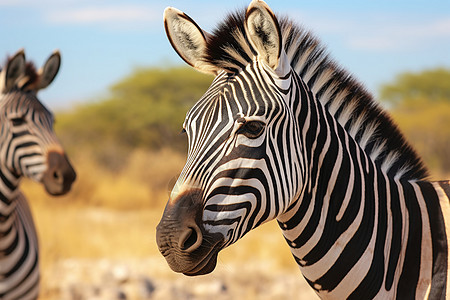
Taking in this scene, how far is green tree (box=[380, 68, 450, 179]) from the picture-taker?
24828 millimetres

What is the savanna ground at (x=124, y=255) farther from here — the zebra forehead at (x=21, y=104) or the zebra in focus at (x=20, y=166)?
the zebra forehead at (x=21, y=104)

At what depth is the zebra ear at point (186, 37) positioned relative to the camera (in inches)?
103

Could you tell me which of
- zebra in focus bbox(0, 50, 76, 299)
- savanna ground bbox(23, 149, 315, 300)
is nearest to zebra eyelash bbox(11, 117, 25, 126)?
zebra in focus bbox(0, 50, 76, 299)

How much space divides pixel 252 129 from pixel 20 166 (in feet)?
12.9

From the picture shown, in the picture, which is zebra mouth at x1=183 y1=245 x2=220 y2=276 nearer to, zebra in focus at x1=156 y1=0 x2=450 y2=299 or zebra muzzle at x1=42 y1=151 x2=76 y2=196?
zebra in focus at x1=156 y1=0 x2=450 y2=299

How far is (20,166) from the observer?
558 centimetres

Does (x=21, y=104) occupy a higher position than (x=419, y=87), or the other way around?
(x=419, y=87)

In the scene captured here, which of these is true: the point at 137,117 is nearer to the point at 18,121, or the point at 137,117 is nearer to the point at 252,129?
the point at 18,121

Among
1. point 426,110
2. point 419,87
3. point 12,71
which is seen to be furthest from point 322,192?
point 419,87

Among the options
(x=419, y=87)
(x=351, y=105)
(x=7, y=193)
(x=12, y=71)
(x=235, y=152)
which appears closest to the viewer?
(x=235, y=152)

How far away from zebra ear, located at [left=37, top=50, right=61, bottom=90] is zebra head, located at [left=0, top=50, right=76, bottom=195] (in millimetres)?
425

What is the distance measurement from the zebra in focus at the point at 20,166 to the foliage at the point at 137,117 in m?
20.4

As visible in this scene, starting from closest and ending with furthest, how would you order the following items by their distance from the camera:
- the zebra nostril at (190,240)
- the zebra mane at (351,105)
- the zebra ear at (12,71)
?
the zebra nostril at (190,240)
the zebra mane at (351,105)
the zebra ear at (12,71)

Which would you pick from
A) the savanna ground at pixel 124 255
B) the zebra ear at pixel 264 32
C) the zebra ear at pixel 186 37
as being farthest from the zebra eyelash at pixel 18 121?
the zebra ear at pixel 264 32
